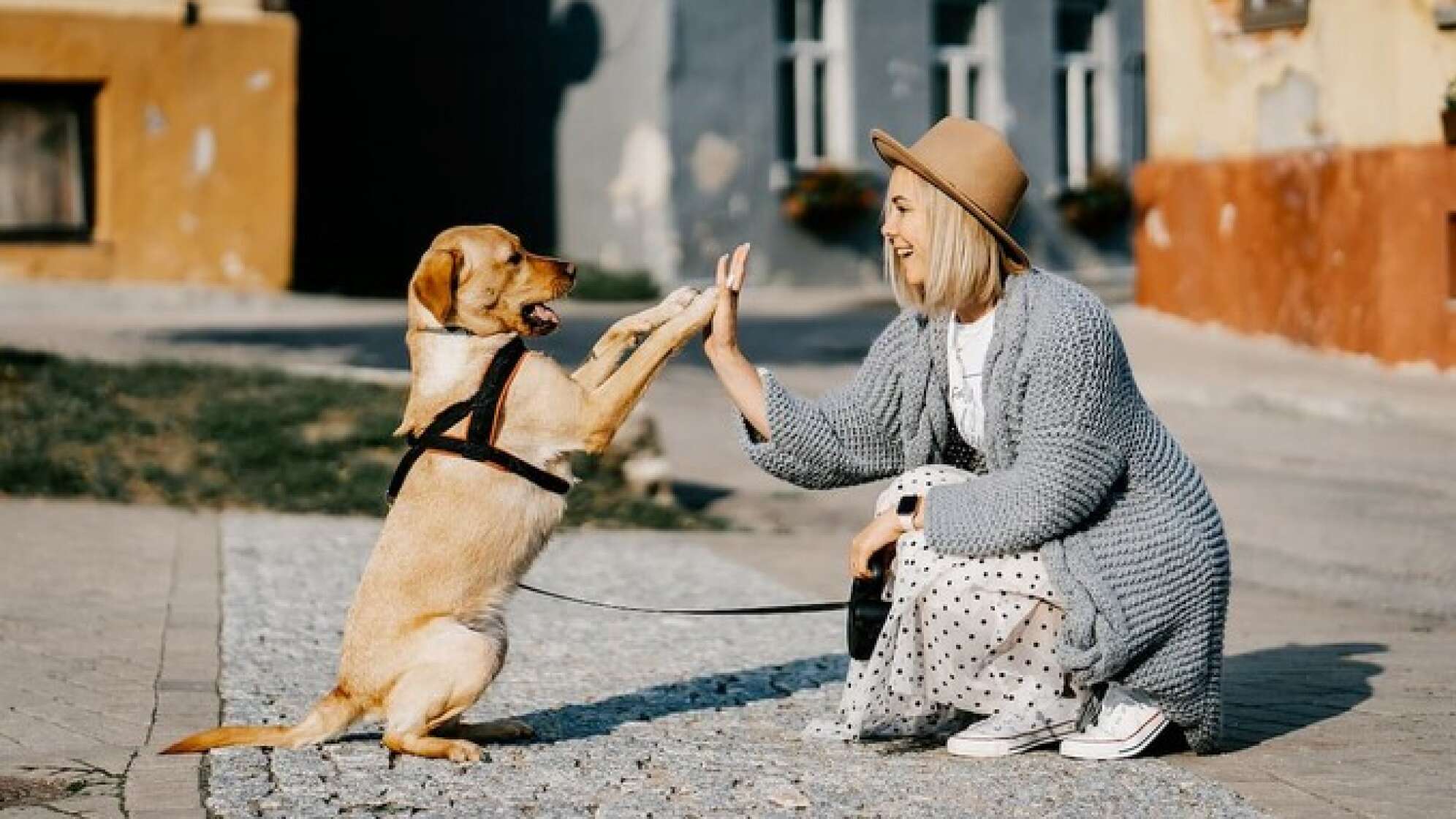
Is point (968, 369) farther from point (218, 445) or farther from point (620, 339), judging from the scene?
point (218, 445)

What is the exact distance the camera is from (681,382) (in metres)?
15.0

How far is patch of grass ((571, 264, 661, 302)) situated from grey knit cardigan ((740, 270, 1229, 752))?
1633 centimetres

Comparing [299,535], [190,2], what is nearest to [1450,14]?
[299,535]

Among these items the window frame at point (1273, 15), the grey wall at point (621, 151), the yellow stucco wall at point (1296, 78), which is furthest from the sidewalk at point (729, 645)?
the grey wall at point (621, 151)

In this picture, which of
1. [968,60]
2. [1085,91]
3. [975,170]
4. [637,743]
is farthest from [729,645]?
[1085,91]

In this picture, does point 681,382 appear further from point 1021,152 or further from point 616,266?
point 1021,152

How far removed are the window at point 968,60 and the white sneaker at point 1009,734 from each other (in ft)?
65.0

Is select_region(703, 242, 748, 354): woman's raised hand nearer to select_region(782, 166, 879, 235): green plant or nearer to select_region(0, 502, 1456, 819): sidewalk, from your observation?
select_region(0, 502, 1456, 819): sidewalk

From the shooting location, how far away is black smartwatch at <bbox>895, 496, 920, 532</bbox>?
559 cm

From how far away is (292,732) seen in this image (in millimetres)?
A: 5473

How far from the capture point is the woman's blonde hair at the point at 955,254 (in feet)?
18.2

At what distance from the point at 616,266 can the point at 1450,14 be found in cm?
1119

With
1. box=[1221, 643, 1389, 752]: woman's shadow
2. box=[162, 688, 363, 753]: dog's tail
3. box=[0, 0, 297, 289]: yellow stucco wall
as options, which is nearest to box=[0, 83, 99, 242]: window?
box=[0, 0, 297, 289]: yellow stucco wall

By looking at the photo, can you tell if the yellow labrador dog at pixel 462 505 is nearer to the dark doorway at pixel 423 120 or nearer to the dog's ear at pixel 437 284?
the dog's ear at pixel 437 284
